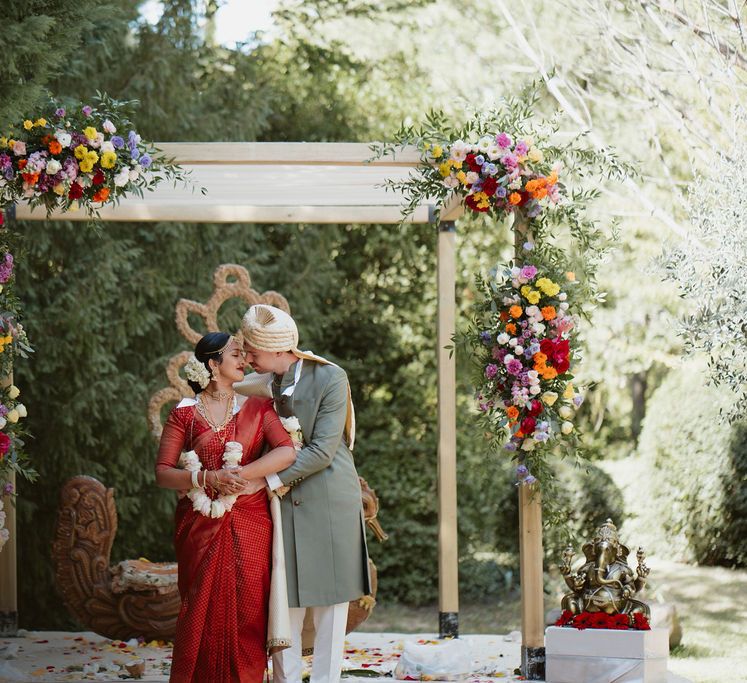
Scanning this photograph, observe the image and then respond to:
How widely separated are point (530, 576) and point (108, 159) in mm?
2906

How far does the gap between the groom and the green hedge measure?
504 centimetres

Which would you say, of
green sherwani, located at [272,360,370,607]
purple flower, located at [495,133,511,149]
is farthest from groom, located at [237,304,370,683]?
purple flower, located at [495,133,511,149]

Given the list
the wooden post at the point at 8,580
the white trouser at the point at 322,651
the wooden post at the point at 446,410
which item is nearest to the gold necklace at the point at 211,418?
the white trouser at the point at 322,651

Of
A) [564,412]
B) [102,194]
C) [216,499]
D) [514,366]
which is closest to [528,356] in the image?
[514,366]

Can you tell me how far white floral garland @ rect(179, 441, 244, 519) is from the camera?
4293 mm

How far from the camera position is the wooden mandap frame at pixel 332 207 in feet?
18.6

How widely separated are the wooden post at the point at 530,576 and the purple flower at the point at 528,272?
0.17 m

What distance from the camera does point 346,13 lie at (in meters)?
12.9

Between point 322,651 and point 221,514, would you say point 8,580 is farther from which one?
point 221,514

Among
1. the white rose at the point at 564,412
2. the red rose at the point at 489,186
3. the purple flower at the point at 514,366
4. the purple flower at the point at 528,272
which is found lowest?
the white rose at the point at 564,412

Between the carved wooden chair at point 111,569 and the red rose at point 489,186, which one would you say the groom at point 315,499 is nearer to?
the red rose at point 489,186

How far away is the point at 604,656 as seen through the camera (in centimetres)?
520

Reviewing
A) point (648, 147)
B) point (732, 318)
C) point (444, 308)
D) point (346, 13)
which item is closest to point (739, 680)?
point (732, 318)

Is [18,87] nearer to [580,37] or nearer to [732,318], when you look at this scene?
[732,318]
